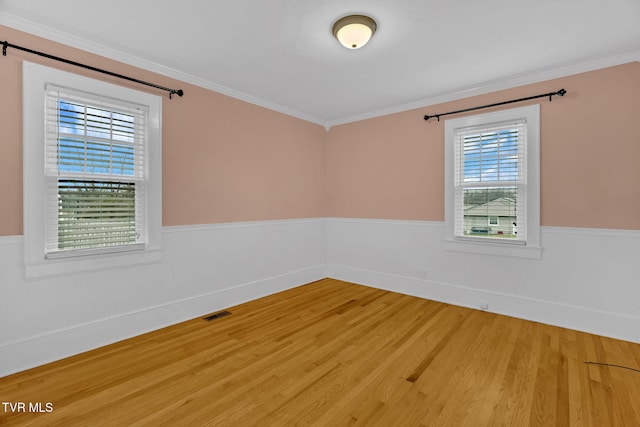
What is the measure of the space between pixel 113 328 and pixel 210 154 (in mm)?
2077

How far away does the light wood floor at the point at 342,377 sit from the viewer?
1850 millimetres

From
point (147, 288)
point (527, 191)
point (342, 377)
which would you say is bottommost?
point (342, 377)

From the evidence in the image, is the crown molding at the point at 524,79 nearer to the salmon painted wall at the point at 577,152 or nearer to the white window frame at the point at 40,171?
the salmon painted wall at the point at 577,152

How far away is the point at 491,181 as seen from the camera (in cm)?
364

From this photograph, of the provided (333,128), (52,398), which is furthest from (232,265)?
(333,128)

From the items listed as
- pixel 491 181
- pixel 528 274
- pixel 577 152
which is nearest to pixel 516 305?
pixel 528 274

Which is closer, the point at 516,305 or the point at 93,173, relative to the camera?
the point at 93,173

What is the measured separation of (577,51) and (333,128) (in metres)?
3.29

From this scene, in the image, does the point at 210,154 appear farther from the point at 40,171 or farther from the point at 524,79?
the point at 524,79

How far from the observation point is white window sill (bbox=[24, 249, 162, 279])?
8.03 ft

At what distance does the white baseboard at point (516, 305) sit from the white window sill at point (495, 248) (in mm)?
490

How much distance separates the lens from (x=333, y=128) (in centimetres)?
525

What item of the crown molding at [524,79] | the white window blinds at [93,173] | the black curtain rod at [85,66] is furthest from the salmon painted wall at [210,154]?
the crown molding at [524,79]

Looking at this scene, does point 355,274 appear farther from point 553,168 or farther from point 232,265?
point 553,168
